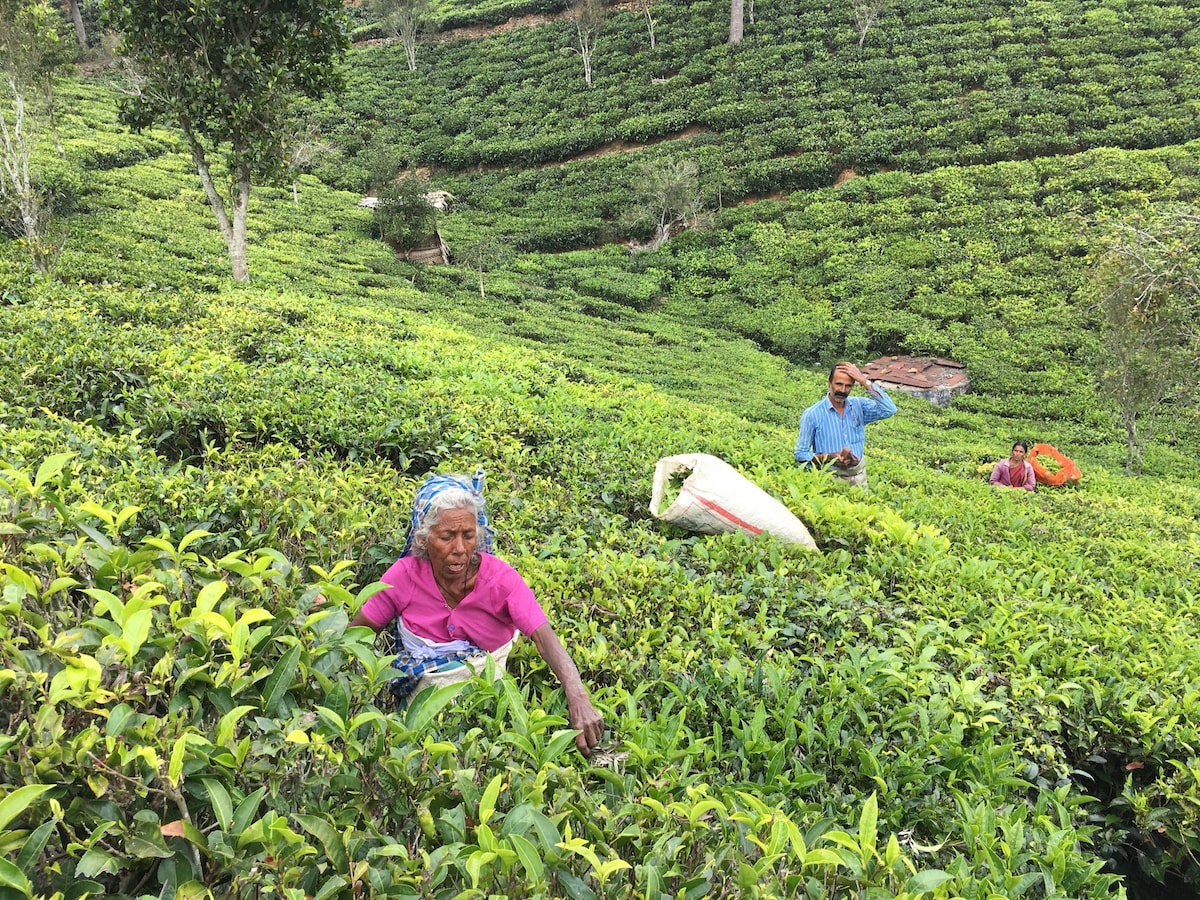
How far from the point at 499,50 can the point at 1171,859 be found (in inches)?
1869

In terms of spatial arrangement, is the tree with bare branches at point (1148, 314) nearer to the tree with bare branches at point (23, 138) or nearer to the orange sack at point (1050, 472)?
the orange sack at point (1050, 472)

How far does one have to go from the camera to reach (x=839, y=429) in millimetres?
5582

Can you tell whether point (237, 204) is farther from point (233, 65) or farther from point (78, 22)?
point (78, 22)

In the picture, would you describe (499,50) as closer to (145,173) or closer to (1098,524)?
(145,173)

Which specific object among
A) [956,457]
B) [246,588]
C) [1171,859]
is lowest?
[956,457]

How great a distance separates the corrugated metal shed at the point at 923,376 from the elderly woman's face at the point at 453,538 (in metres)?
15.9

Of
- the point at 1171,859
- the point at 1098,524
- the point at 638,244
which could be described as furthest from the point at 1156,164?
the point at 1171,859

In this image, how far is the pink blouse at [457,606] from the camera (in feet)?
8.30

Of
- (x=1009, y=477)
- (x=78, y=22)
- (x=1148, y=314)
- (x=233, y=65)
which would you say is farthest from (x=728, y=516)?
(x=78, y=22)

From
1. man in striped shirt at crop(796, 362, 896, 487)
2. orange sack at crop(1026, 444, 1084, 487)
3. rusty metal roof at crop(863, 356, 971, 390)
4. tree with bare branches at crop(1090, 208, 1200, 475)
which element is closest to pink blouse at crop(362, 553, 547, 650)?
man in striped shirt at crop(796, 362, 896, 487)

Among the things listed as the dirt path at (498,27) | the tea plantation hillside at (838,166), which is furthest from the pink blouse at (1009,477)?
the dirt path at (498,27)

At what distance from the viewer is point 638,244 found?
88.0ft

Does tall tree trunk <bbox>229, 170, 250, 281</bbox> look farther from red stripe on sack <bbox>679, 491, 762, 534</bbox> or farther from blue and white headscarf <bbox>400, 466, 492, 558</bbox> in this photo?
blue and white headscarf <bbox>400, 466, 492, 558</bbox>

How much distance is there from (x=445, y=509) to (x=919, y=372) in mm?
17441
